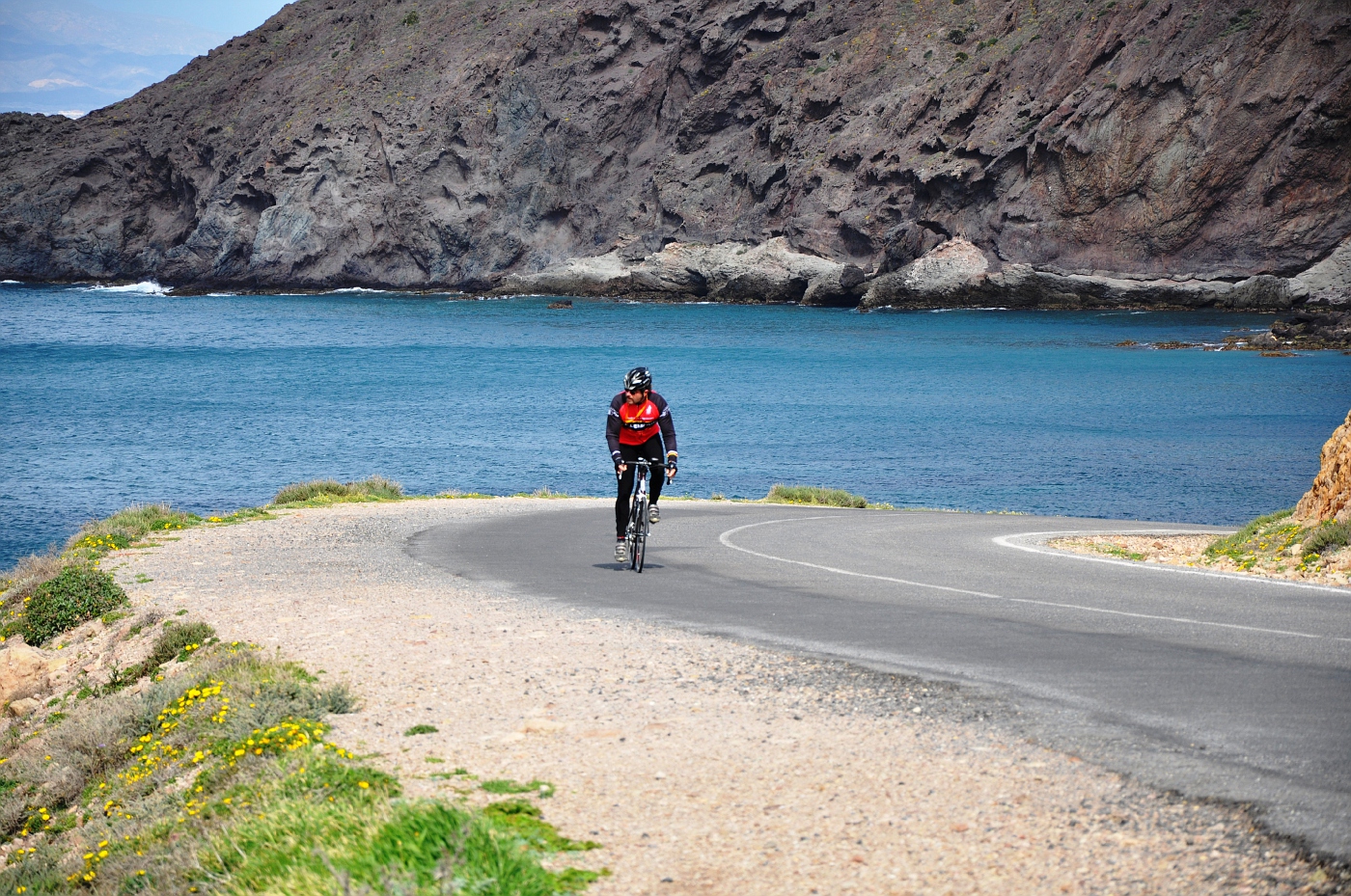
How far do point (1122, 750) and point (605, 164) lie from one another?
12264 cm

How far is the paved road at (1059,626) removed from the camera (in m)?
5.80

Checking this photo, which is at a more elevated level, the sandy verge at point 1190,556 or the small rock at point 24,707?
the sandy verge at point 1190,556

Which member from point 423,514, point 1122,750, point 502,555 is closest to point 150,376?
point 423,514

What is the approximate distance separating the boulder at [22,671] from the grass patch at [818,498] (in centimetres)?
1717

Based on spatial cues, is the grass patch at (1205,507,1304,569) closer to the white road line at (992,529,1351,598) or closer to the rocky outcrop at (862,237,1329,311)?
the white road line at (992,529,1351,598)

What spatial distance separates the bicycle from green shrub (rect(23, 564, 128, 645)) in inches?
195

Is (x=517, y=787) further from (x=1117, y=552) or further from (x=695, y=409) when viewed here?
(x=695, y=409)

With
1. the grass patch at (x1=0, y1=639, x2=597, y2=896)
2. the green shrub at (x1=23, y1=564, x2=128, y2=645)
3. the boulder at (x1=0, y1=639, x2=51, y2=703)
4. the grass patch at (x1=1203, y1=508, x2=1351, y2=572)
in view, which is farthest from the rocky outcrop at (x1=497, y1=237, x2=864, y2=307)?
the grass patch at (x1=0, y1=639, x2=597, y2=896)

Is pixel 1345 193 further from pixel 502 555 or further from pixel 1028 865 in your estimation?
pixel 1028 865

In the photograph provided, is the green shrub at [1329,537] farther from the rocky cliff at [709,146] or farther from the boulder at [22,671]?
the rocky cliff at [709,146]

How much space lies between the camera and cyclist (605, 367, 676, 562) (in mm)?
11875

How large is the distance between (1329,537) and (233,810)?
419 inches

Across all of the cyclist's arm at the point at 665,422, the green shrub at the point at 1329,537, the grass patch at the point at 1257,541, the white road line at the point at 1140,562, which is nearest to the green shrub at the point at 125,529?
the cyclist's arm at the point at 665,422

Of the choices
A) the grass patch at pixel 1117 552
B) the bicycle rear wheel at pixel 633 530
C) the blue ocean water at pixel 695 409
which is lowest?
the blue ocean water at pixel 695 409
